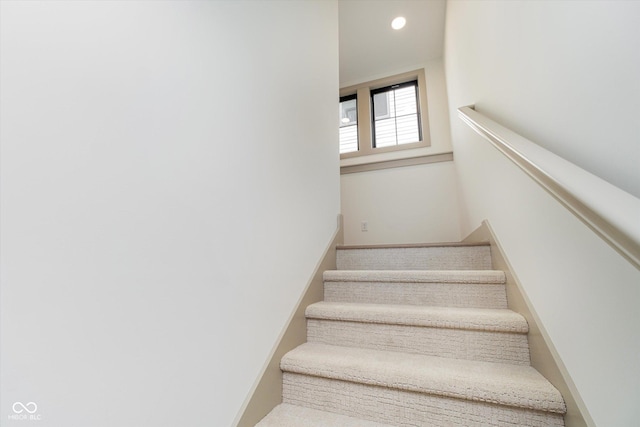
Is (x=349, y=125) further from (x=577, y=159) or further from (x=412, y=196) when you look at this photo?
(x=577, y=159)

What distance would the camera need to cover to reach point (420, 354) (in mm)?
1165

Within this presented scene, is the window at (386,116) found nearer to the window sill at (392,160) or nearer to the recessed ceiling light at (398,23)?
the window sill at (392,160)

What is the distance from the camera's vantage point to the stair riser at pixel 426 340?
3.49 ft

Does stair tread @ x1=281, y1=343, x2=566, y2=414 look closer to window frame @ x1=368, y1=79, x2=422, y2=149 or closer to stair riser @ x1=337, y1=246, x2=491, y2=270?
stair riser @ x1=337, y1=246, x2=491, y2=270

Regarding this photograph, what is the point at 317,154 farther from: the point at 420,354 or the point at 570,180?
the point at 570,180

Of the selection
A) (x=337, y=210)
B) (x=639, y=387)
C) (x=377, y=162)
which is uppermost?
(x=377, y=162)

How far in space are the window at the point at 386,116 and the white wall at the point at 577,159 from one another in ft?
6.72

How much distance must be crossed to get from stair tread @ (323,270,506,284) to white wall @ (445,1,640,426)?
133 mm

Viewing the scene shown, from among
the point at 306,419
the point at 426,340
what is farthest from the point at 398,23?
the point at 306,419

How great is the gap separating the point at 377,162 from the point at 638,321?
2.85 m

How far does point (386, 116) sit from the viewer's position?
11.4 ft

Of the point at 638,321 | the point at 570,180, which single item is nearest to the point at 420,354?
the point at 638,321

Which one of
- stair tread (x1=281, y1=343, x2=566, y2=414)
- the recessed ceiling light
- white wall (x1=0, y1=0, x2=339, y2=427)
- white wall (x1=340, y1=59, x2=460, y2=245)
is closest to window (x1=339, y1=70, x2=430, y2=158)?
white wall (x1=340, y1=59, x2=460, y2=245)

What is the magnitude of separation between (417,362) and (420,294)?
42cm
